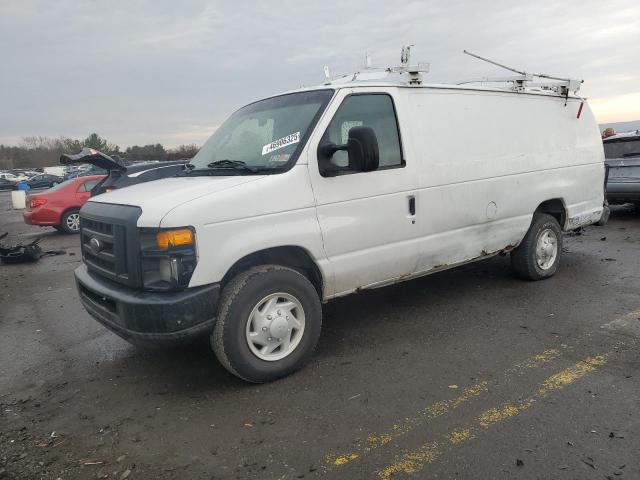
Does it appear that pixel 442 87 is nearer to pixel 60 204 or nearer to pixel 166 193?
pixel 166 193

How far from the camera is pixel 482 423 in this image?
3.03m

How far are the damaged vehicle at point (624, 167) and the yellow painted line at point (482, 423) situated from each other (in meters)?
7.04

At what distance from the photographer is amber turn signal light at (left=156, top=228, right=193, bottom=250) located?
3248 millimetres

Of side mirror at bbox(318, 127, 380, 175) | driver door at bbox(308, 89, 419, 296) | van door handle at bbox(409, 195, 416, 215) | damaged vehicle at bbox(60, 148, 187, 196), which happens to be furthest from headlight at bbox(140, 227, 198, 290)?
damaged vehicle at bbox(60, 148, 187, 196)

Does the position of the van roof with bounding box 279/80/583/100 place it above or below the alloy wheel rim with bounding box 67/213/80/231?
above

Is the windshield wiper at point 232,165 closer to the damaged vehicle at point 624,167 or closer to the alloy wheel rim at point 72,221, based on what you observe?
the damaged vehicle at point 624,167

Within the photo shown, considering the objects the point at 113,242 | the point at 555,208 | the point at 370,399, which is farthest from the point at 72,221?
the point at 370,399

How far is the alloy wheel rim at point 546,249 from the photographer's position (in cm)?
584

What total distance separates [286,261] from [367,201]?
82 centimetres

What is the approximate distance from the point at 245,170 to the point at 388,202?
121 cm

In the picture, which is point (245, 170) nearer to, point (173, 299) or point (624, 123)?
point (173, 299)

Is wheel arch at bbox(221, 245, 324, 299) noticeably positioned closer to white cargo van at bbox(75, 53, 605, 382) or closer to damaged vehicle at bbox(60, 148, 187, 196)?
white cargo van at bbox(75, 53, 605, 382)

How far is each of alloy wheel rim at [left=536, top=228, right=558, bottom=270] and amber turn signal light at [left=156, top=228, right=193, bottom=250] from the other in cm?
418

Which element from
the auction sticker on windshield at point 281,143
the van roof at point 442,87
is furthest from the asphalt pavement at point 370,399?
the van roof at point 442,87
